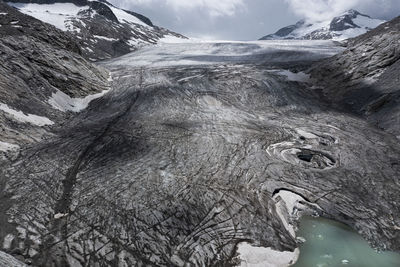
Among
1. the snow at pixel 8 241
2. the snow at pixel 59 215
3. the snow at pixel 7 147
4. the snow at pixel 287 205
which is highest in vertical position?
the snow at pixel 7 147

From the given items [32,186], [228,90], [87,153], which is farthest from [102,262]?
[228,90]

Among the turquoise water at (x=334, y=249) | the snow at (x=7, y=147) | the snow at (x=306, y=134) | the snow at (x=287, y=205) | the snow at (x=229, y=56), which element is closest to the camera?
the turquoise water at (x=334, y=249)

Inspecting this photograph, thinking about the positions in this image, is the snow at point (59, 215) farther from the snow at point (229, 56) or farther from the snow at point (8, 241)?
the snow at point (229, 56)

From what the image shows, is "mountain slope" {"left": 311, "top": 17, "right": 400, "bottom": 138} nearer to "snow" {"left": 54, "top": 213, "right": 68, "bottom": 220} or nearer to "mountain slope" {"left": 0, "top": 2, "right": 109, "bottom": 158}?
"snow" {"left": 54, "top": 213, "right": 68, "bottom": 220}

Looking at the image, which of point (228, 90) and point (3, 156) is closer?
point (3, 156)

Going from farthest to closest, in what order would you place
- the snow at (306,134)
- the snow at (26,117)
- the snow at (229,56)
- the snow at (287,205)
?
the snow at (229,56)
the snow at (306,134)
the snow at (26,117)
the snow at (287,205)

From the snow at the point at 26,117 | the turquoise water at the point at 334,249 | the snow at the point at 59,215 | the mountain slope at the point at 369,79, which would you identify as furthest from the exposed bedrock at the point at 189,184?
the mountain slope at the point at 369,79

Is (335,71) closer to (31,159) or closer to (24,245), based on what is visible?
(31,159)

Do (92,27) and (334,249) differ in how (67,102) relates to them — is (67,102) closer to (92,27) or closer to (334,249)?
(334,249)
